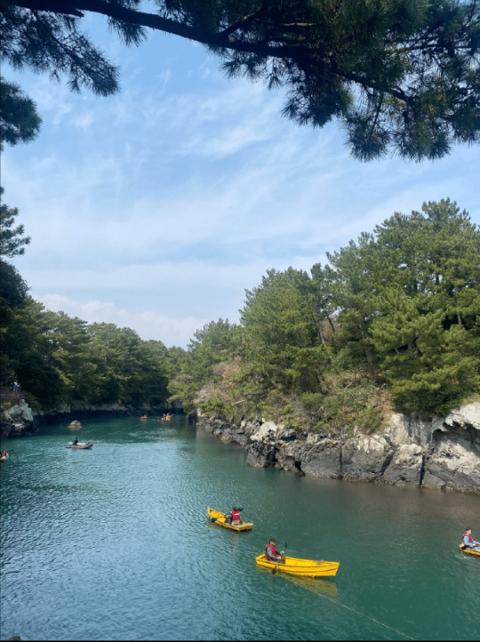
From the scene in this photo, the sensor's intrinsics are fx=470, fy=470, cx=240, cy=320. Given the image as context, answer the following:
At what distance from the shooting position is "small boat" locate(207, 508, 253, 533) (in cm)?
2406

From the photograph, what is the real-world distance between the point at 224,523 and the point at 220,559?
12.5 ft

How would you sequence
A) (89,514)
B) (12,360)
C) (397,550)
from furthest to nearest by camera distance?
(12,360) → (89,514) → (397,550)

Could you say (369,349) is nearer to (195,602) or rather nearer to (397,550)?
(397,550)

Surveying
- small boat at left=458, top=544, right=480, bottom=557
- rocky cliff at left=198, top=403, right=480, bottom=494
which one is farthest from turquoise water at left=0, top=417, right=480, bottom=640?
rocky cliff at left=198, top=403, right=480, bottom=494

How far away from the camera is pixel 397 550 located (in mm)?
21656

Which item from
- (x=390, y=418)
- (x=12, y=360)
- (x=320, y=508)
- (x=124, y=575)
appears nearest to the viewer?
(x=124, y=575)

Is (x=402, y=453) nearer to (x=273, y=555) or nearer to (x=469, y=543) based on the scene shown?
(x=469, y=543)

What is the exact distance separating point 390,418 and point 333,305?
34.2ft

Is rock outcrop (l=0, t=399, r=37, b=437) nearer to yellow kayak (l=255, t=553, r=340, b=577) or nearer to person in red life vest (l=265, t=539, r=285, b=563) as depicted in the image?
person in red life vest (l=265, t=539, r=285, b=563)

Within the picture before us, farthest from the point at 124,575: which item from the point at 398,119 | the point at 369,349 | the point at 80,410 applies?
the point at 80,410

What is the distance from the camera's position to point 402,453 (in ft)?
110

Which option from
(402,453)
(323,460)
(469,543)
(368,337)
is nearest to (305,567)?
(469,543)

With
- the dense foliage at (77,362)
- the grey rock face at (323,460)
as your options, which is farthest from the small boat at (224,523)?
the dense foliage at (77,362)

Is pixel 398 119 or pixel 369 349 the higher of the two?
pixel 398 119
